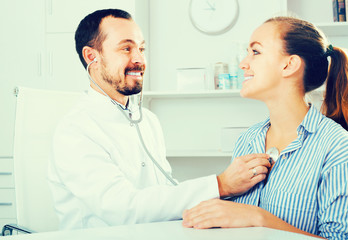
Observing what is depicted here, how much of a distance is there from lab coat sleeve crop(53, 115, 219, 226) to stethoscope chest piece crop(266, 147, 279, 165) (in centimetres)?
20

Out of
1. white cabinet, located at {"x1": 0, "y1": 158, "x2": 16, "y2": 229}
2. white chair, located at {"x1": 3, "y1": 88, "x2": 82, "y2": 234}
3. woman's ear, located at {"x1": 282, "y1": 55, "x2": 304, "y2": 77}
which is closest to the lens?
woman's ear, located at {"x1": 282, "y1": 55, "x2": 304, "y2": 77}

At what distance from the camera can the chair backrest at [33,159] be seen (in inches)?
55.4

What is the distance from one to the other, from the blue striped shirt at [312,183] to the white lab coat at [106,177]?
17cm

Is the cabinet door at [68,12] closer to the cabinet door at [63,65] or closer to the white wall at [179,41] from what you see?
the cabinet door at [63,65]

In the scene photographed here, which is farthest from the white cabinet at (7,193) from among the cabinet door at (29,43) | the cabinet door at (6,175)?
the cabinet door at (29,43)

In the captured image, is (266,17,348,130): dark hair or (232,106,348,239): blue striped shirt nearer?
(232,106,348,239): blue striped shirt

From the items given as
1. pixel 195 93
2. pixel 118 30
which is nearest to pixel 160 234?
pixel 118 30

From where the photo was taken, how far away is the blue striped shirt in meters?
1.00

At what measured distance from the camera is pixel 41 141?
149 centimetres

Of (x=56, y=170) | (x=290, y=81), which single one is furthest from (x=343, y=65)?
(x=56, y=170)

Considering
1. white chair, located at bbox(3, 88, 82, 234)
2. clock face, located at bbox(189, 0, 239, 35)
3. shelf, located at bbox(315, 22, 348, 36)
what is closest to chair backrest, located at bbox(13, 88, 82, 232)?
white chair, located at bbox(3, 88, 82, 234)

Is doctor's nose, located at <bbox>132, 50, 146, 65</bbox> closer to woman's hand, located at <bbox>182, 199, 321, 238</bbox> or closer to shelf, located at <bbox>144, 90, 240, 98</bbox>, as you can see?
woman's hand, located at <bbox>182, 199, 321, 238</bbox>

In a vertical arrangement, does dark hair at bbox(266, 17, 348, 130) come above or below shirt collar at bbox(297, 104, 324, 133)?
above

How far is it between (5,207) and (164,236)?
222 cm
